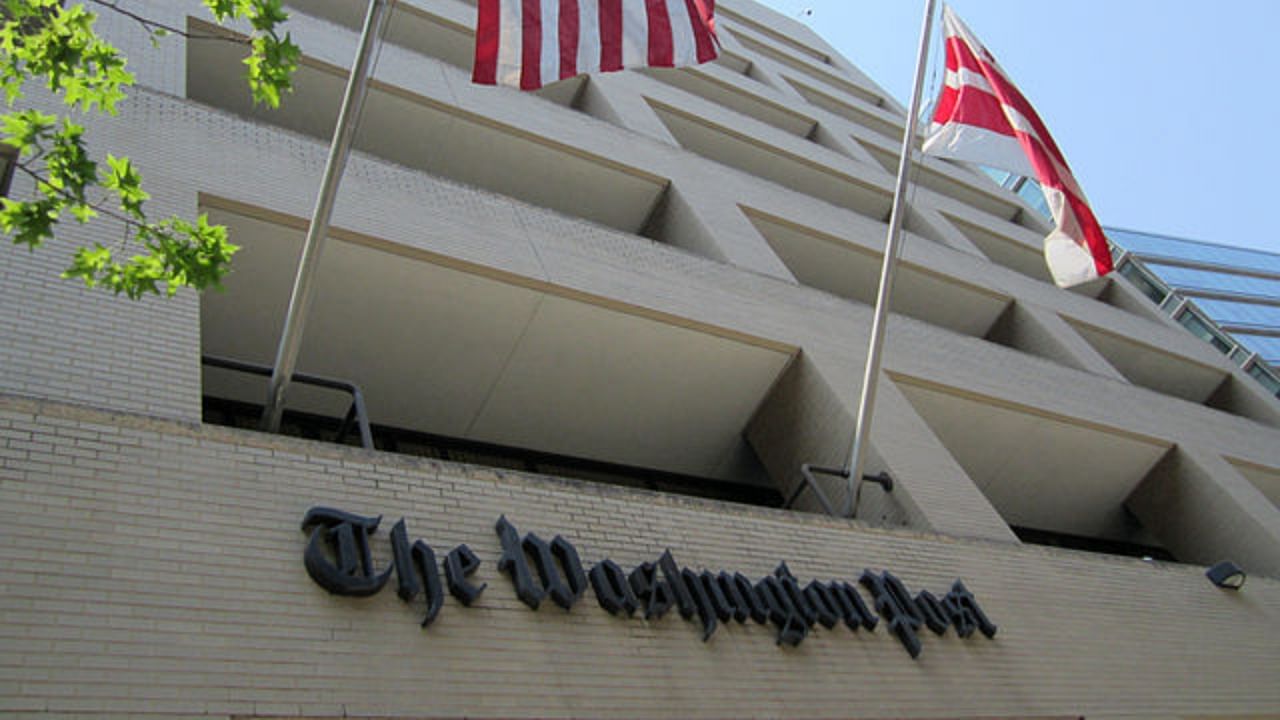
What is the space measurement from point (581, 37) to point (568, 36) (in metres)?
0.12

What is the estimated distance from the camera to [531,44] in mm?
6613

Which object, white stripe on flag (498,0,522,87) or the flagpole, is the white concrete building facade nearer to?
the flagpole

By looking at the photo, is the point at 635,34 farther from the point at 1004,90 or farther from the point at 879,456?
the point at 879,456

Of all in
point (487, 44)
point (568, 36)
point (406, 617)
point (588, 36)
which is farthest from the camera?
point (588, 36)

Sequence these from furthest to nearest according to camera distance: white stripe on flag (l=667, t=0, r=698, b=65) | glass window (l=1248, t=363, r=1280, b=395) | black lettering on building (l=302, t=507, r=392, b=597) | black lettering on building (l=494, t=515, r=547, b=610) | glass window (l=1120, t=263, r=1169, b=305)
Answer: glass window (l=1120, t=263, r=1169, b=305) < glass window (l=1248, t=363, r=1280, b=395) < white stripe on flag (l=667, t=0, r=698, b=65) < black lettering on building (l=494, t=515, r=547, b=610) < black lettering on building (l=302, t=507, r=392, b=597)

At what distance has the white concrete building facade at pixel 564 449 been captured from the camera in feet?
17.4

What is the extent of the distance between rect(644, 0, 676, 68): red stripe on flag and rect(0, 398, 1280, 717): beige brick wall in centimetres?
329

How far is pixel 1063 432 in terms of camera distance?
13695 mm

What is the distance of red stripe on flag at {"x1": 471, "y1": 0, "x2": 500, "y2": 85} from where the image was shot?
6.44 metres

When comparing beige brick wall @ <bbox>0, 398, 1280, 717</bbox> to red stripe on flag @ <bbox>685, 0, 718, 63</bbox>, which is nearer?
beige brick wall @ <bbox>0, 398, 1280, 717</bbox>

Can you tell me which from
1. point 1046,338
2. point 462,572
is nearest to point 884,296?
point 462,572

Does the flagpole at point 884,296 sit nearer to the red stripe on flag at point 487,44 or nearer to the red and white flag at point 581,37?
the red and white flag at point 581,37

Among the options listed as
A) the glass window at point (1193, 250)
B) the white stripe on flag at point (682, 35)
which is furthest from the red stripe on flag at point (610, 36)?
the glass window at point (1193, 250)

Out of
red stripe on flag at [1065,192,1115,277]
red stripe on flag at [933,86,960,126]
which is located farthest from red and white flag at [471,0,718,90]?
red stripe on flag at [1065,192,1115,277]
